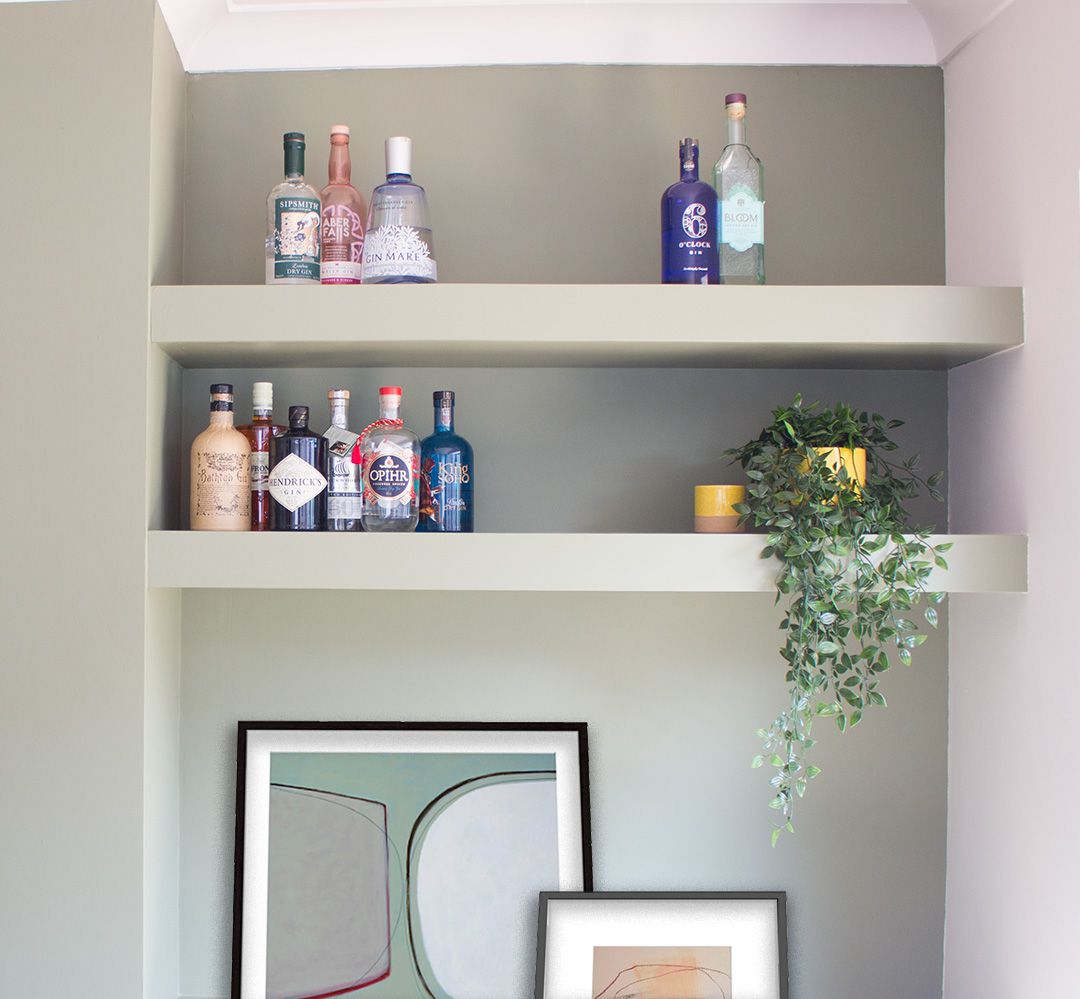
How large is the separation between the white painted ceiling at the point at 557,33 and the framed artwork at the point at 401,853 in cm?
93

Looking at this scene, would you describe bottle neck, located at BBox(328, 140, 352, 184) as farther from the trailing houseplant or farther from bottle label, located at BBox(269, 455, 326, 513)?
the trailing houseplant

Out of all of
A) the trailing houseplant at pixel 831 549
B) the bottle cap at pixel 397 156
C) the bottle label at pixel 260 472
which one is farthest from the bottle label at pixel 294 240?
the trailing houseplant at pixel 831 549

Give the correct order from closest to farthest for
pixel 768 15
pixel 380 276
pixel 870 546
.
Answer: pixel 870 546
pixel 380 276
pixel 768 15

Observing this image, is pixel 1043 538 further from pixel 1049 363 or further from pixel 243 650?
pixel 243 650

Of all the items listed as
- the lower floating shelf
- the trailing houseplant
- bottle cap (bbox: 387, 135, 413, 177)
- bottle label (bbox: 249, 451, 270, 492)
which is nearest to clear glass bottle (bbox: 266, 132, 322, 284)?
bottle cap (bbox: 387, 135, 413, 177)

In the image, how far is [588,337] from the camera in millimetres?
1175

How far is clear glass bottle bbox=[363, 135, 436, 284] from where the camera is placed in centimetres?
122

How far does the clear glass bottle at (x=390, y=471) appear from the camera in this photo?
3.98ft

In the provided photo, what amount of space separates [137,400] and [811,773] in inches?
36.3

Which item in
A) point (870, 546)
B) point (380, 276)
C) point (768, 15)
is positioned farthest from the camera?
point (768, 15)

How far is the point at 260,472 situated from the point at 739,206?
2.26ft

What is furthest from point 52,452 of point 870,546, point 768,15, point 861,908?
point 861,908

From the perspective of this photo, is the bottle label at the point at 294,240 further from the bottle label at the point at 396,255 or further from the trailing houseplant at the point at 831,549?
the trailing houseplant at the point at 831,549

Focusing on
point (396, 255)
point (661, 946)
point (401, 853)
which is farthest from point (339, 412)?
point (661, 946)
